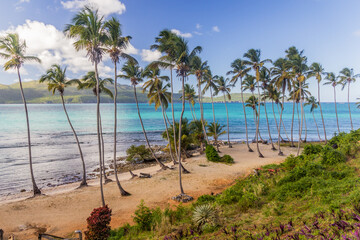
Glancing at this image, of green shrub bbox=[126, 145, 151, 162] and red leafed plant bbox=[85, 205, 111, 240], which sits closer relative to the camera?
red leafed plant bbox=[85, 205, 111, 240]

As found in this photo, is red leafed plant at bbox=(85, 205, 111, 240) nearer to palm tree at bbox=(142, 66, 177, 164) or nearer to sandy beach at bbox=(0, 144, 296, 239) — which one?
sandy beach at bbox=(0, 144, 296, 239)

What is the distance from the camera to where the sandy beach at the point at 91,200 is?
42.2 feet

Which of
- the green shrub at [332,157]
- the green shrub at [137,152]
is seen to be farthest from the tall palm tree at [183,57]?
the green shrub at [137,152]

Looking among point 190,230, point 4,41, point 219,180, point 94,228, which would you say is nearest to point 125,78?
point 4,41

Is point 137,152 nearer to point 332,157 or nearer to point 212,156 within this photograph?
point 212,156

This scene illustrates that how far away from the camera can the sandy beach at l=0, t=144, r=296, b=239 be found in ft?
42.2

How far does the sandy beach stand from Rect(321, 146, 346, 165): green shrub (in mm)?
8254

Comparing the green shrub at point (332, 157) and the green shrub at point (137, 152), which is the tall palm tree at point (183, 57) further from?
the green shrub at point (137, 152)

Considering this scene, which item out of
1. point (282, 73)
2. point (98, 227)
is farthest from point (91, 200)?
point (282, 73)

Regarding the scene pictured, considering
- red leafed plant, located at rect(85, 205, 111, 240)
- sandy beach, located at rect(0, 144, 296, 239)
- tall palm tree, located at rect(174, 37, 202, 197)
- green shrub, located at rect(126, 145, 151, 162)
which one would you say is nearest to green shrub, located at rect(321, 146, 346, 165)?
sandy beach, located at rect(0, 144, 296, 239)

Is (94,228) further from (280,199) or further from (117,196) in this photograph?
(280,199)

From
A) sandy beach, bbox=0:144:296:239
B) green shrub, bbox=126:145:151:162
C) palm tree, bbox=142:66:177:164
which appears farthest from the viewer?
green shrub, bbox=126:145:151:162

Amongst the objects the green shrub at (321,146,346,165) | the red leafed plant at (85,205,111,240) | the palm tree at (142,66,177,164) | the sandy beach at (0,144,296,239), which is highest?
the palm tree at (142,66,177,164)

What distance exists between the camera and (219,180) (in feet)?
66.9
